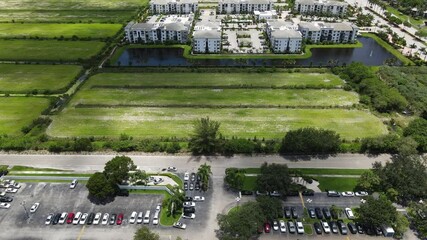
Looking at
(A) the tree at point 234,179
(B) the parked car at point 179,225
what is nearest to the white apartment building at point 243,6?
(A) the tree at point 234,179

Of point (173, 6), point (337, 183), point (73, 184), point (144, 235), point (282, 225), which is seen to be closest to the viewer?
point (144, 235)

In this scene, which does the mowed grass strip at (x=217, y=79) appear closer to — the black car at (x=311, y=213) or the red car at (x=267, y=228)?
the black car at (x=311, y=213)

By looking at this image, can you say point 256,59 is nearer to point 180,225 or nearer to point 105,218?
point 180,225

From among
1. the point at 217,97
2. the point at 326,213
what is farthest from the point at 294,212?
the point at 217,97

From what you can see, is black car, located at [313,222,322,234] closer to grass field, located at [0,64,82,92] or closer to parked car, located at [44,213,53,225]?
parked car, located at [44,213,53,225]

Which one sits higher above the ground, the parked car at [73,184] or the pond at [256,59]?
the pond at [256,59]

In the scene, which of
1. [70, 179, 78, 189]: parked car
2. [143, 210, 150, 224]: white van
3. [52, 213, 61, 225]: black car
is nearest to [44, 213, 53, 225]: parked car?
[52, 213, 61, 225]: black car
